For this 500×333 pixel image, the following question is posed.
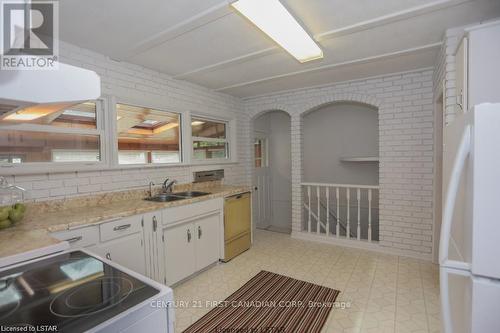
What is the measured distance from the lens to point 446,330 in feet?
3.29

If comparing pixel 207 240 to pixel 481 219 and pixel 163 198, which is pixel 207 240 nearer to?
pixel 163 198

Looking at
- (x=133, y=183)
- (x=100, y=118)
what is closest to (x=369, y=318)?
(x=133, y=183)

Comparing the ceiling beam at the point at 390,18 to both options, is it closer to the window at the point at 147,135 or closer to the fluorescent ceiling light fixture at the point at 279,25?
the fluorescent ceiling light fixture at the point at 279,25

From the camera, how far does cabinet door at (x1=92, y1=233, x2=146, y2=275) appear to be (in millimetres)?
1964

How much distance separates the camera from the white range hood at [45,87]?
0.60 metres

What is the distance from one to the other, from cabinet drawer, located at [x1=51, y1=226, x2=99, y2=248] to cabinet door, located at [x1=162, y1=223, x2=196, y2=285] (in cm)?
66

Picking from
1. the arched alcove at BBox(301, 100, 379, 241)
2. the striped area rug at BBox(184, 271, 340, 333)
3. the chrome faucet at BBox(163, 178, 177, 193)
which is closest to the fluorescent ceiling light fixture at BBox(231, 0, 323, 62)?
the chrome faucet at BBox(163, 178, 177, 193)

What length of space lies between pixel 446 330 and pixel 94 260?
5.22 feet

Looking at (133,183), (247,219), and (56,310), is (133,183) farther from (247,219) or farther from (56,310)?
(56,310)

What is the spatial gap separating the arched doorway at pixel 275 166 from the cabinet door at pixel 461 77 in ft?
11.7

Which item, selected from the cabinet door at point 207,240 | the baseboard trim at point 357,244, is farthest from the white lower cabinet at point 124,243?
the baseboard trim at point 357,244

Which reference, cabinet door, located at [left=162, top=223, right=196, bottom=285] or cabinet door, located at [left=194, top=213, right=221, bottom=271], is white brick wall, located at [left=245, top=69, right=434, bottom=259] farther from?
cabinet door, located at [left=162, top=223, right=196, bottom=285]

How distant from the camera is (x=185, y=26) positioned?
2.03 metres

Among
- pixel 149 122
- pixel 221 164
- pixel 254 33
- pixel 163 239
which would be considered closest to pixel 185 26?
pixel 254 33
